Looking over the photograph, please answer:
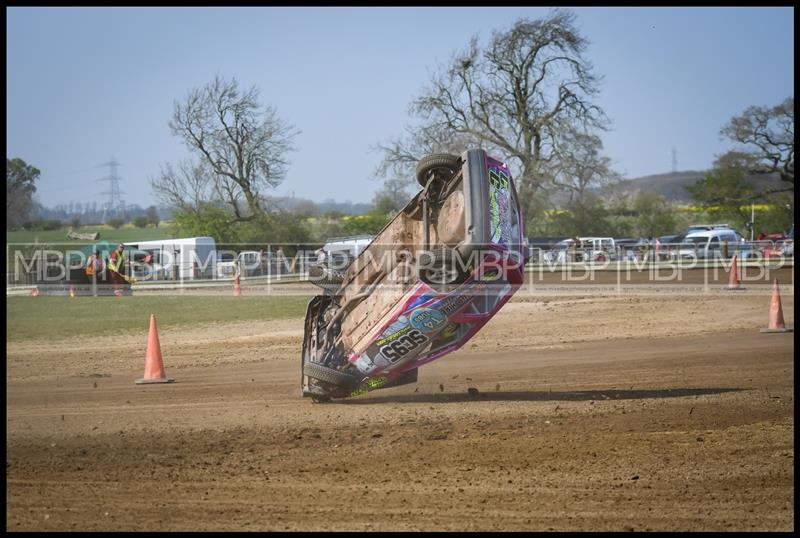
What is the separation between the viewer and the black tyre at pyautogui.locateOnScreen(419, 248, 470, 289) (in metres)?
8.52

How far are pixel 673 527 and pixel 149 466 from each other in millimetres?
3946

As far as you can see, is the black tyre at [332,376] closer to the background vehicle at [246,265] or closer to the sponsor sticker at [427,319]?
the sponsor sticker at [427,319]

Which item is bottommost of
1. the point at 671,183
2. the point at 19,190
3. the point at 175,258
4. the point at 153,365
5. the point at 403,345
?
the point at 153,365

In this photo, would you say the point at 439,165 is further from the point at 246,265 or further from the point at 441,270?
the point at 246,265

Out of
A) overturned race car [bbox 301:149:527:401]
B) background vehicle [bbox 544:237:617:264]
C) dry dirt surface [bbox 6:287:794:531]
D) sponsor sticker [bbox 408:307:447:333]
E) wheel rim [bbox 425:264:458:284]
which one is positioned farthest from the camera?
background vehicle [bbox 544:237:617:264]

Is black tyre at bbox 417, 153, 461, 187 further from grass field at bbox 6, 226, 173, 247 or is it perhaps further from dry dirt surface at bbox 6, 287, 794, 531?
grass field at bbox 6, 226, 173, 247

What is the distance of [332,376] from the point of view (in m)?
9.28

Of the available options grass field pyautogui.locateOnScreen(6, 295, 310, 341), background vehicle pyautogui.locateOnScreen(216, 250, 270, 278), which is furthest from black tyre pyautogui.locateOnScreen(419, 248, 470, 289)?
background vehicle pyautogui.locateOnScreen(216, 250, 270, 278)

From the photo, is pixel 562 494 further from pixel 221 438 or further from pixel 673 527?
pixel 221 438

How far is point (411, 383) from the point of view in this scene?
11.0 meters

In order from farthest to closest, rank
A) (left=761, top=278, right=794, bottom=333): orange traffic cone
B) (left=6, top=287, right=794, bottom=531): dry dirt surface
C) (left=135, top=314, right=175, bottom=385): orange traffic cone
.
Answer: (left=761, top=278, right=794, bottom=333): orange traffic cone, (left=135, top=314, right=175, bottom=385): orange traffic cone, (left=6, top=287, right=794, bottom=531): dry dirt surface

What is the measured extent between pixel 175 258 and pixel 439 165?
30.0m

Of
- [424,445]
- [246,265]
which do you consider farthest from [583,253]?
[424,445]

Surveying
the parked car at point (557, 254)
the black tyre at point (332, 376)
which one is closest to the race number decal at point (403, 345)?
the black tyre at point (332, 376)
